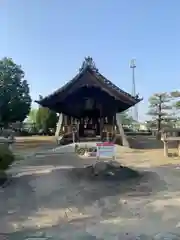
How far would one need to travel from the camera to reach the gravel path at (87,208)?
5555 mm

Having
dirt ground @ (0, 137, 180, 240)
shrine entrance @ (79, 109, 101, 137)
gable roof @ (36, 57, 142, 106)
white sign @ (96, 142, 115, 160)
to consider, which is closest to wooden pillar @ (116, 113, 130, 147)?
Answer: shrine entrance @ (79, 109, 101, 137)

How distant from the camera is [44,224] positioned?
603 cm

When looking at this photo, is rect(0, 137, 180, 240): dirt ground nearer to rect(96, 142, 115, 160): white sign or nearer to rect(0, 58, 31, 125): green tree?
rect(96, 142, 115, 160): white sign

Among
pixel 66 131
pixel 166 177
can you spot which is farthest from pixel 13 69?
pixel 166 177

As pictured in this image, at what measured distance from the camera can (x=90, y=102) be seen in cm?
2456

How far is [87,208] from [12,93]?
26336 mm

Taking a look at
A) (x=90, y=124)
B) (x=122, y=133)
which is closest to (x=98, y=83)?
(x=122, y=133)

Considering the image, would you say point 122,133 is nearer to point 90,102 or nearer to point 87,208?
point 90,102

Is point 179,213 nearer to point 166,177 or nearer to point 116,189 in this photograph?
point 116,189

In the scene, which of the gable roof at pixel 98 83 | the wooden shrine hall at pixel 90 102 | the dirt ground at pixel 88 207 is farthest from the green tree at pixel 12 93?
the dirt ground at pixel 88 207

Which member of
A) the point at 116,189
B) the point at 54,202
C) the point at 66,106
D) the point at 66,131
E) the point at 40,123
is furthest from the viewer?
the point at 40,123

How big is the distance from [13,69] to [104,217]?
2859 cm

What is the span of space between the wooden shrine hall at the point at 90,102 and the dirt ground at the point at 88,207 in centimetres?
1220

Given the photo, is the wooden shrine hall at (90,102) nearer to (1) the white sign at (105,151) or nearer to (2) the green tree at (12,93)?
(2) the green tree at (12,93)
